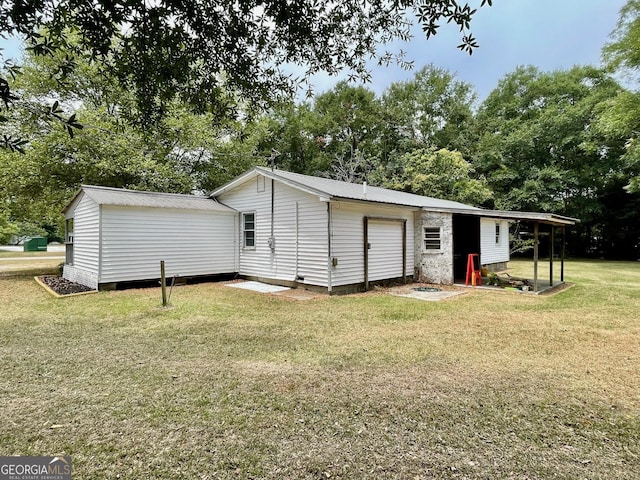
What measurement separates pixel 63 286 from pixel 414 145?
2319 cm

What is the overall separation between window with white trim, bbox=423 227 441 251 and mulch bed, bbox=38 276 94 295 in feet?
32.6

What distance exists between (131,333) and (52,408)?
7.86 feet

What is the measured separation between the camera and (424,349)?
15.3 ft

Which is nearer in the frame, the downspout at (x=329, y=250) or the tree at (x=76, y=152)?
the downspout at (x=329, y=250)

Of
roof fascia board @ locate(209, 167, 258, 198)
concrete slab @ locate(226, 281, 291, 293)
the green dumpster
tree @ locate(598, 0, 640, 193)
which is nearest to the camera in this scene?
concrete slab @ locate(226, 281, 291, 293)

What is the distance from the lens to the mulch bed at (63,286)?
29.8 feet

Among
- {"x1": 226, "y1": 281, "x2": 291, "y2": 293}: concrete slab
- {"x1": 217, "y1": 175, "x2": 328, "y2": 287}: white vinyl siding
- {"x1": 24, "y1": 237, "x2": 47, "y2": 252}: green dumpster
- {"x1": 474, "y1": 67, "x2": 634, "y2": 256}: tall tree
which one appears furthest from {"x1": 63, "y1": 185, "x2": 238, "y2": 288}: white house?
{"x1": 24, "y1": 237, "x2": 47, "y2": 252}: green dumpster

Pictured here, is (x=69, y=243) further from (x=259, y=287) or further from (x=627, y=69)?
(x=627, y=69)

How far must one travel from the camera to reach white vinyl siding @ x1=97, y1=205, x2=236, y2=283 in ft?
30.5

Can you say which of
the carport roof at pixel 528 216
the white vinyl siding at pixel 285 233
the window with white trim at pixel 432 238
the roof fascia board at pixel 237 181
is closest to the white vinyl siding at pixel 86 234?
the roof fascia board at pixel 237 181

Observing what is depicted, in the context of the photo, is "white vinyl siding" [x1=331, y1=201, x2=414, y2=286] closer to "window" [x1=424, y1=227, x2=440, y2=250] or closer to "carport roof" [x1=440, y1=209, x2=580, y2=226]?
"window" [x1=424, y1=227, x2=440, y2=250]

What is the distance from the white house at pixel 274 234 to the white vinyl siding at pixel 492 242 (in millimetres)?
1645

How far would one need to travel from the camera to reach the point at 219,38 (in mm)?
3404

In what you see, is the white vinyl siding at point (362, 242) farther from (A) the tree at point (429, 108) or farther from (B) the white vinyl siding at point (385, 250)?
(A) the tree at point (429, 108)
